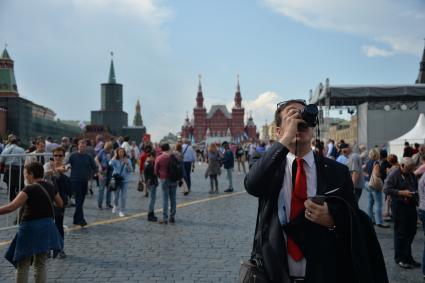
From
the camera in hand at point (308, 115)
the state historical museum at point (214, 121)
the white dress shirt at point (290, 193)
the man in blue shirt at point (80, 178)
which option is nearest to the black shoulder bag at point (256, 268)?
the white dress shirt at point (290, 193)

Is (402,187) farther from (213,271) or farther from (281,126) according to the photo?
(281,126)

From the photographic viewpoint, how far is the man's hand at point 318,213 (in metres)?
2.18

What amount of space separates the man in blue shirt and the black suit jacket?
7.55 metres

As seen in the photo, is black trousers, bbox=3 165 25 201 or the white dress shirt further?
black trousers, bbox=3 165 25 201

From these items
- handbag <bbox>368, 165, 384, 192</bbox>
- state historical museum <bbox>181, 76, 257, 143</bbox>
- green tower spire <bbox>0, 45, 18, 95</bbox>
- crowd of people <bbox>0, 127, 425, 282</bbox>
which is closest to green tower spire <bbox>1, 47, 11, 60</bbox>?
green tower spire <bbox>0, 45, 18, 95</bbox>

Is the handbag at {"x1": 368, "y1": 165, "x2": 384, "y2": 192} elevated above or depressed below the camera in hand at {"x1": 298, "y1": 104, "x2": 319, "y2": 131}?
below

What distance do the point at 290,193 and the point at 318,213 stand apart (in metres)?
0.25

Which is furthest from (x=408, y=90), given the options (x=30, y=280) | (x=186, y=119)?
(x=186, y=119)

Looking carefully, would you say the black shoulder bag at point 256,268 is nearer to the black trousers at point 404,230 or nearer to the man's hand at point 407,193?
the black trousers at point 404,230

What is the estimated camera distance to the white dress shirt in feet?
7.59

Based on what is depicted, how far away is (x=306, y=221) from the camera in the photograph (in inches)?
91.0

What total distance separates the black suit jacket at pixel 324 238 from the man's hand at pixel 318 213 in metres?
0.03

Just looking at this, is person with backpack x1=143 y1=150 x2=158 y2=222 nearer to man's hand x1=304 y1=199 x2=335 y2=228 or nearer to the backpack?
the backpack

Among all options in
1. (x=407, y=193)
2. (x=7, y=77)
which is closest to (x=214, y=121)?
(x=7, y=77)
